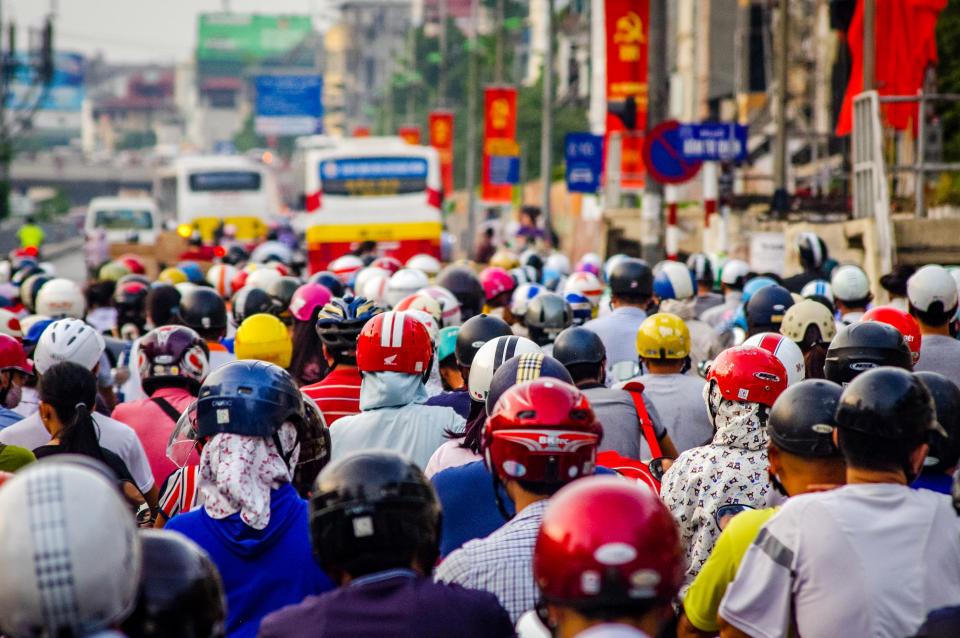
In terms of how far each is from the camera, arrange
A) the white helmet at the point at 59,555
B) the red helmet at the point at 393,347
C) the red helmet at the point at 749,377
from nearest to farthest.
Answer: the white helmet at the point at 59,555 < the red helmet at the point at 749,377 < the red helmet at the point at 393,347

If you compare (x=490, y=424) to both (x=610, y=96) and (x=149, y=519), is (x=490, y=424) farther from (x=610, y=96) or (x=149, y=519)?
(x=610, y=96)

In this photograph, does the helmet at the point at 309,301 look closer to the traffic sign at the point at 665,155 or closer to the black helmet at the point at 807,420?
the black helmet at the point at 807,420

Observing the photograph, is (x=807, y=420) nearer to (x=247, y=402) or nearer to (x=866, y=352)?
(x=247, y=402)

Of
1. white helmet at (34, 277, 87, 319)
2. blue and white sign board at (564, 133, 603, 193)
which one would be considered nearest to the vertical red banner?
blue and white sign board at (564, 133, 603, 193)

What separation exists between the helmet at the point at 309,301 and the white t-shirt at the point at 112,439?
2.88m

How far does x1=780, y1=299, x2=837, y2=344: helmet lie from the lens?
795 cm

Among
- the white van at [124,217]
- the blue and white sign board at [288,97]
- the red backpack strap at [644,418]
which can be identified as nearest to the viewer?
the red backpack strap at [644,418]

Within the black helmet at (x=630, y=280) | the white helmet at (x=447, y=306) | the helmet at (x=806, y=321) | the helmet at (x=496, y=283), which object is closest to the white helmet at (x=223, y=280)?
the helmet at (x=496, y=283)

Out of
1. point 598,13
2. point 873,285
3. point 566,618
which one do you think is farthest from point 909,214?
point 598,13

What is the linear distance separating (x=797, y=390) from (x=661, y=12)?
13821 mm

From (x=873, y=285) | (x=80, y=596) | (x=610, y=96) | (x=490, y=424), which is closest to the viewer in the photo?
(x=80, y=596)

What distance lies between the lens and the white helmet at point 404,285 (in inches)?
433

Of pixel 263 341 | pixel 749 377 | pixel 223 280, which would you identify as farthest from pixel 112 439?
pixel 223 280

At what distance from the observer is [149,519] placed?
538 cm
